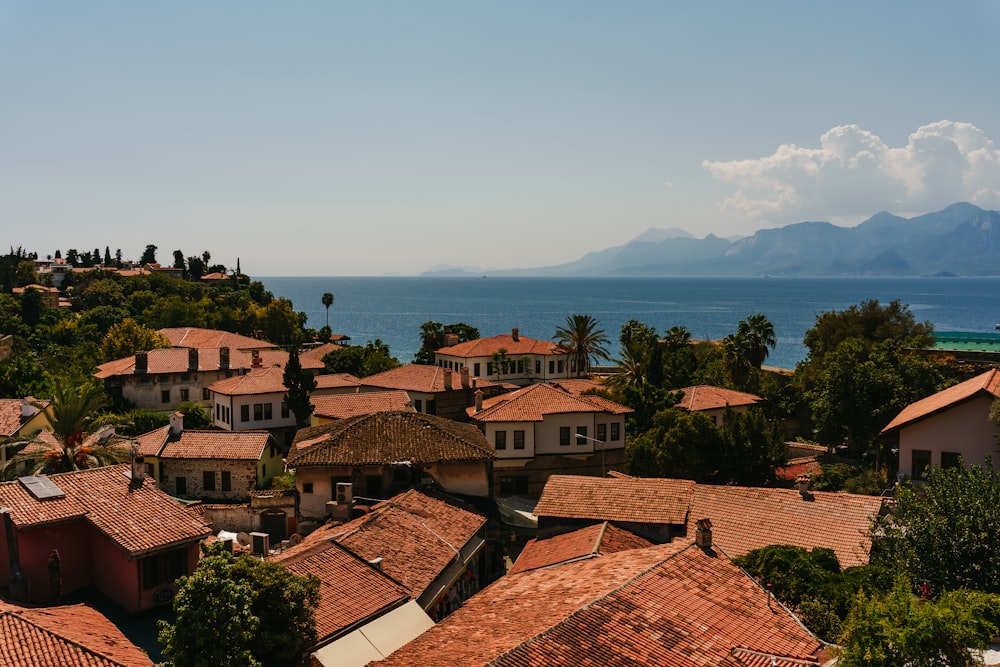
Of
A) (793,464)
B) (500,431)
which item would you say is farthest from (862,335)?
(500,431)

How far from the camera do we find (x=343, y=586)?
22.1 meters

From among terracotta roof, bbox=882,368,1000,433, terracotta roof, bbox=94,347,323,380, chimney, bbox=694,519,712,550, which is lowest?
chimney, bbox=694,519,712,550

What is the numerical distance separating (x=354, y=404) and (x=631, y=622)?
35994mm

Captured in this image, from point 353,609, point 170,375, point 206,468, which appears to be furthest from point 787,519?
point 170,375

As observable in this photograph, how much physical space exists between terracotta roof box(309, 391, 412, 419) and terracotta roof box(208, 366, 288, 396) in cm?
261

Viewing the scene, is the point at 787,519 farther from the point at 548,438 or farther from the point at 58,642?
the point at 58,642

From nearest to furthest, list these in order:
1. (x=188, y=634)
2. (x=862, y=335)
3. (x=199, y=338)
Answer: (x=188, y=634), (x=862, y=335), (x=199, y=338)

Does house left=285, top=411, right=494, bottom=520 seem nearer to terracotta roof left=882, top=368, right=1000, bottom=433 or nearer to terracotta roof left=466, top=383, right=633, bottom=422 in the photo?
terracotta roof left=466, top=383, right=633, bottom=422

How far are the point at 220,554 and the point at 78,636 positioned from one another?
130 inches

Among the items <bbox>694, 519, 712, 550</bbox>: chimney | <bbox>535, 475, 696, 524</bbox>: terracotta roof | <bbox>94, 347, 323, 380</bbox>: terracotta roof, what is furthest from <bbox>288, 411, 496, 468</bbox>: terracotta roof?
<bbox>94, 347, 323, 380</bbox>: terracotta roof

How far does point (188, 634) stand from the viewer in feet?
51.9

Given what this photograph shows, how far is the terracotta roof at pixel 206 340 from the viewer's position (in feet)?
262

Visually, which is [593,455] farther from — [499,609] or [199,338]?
[199,338]

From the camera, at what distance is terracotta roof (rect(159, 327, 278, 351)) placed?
3145 inches
